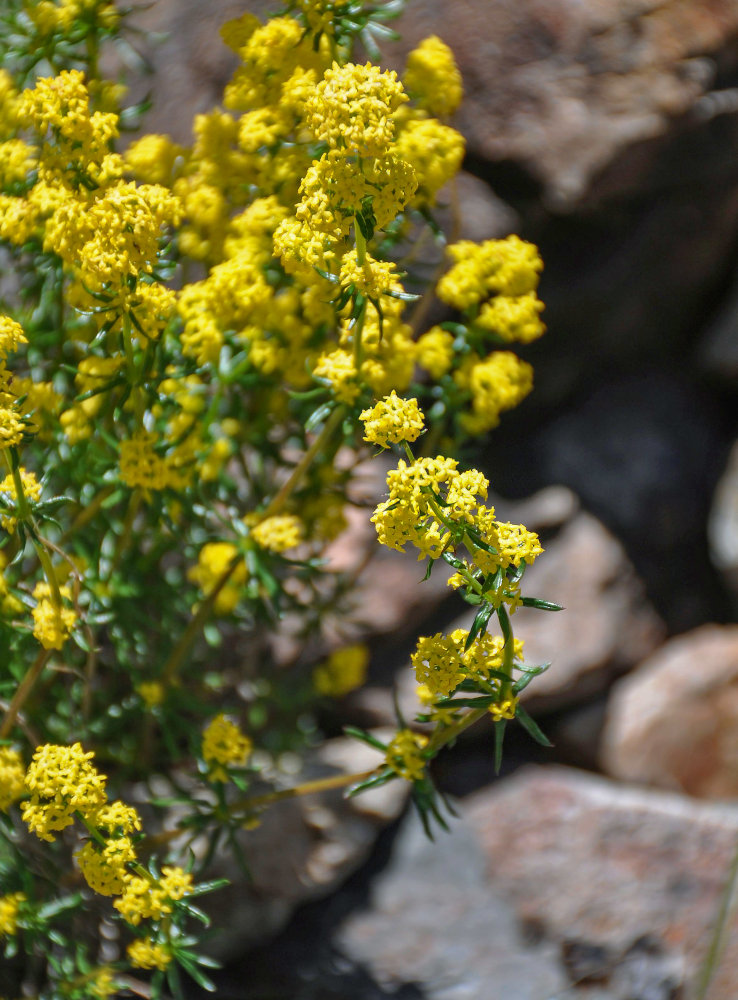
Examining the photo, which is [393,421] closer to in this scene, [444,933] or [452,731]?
[452,731]

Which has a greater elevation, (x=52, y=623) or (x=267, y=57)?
(x=267, y=57)

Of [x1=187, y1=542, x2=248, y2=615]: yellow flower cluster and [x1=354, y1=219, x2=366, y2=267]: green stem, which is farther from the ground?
[x1=354, y1=219, x2=366, y2=267]: green stem

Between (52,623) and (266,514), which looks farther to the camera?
(266,514)

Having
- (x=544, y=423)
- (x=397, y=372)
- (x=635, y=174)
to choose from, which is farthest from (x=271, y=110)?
(x=544, y=423)

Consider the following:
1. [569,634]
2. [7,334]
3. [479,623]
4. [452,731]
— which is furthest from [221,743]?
[569,634]

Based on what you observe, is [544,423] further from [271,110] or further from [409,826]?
[271,110]

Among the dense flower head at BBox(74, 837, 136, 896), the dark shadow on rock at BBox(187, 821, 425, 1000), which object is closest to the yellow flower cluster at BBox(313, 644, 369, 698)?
the dark shadow on rock at BBox(187, 821, 425, 1000)

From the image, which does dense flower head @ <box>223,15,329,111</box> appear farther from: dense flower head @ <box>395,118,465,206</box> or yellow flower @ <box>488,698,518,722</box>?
yellow flower @ <box>488,698,518,722</box>
